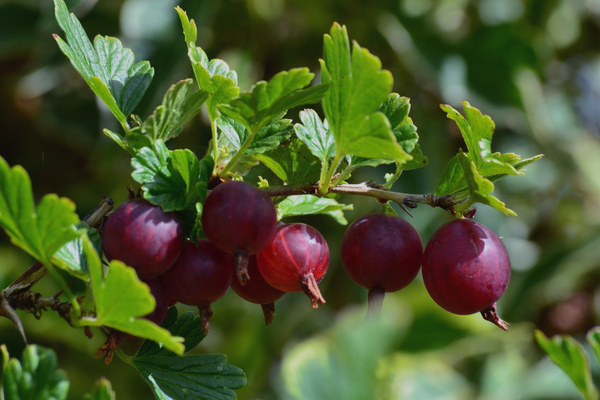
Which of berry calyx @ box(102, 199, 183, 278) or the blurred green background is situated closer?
berry calyx @ box(102, 199, 183, 278)

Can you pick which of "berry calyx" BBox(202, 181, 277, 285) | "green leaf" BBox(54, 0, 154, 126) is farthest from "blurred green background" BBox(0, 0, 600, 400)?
"berry calyx" BBox(202, 181, 277, 285)

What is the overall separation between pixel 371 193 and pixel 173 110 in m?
0.15

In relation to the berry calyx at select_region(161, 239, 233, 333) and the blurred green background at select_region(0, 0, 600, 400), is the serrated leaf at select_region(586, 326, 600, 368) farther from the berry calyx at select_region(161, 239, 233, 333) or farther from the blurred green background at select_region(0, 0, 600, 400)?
the blurred green background at select_region(0, 0, 600, 400)

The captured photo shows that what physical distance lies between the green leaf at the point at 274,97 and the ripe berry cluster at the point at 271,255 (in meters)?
0.05

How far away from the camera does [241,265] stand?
Result: 1.42ft

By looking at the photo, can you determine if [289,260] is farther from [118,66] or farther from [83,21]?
[83,21]

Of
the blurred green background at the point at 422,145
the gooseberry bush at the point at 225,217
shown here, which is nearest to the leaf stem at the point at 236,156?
the gooseberry bush at the point at 225,217

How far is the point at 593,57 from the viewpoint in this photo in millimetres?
1915

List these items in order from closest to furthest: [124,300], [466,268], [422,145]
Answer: [124,300]
[466,268]
[422,145]

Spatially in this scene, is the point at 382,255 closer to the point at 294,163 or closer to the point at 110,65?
the point at 294,163

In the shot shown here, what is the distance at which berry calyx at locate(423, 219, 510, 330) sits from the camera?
1.55 feet

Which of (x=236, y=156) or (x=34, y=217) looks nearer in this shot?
(x=34, y=217)

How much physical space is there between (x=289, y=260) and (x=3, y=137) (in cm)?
122

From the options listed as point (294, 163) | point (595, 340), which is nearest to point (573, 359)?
point (595, 340)
